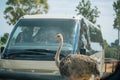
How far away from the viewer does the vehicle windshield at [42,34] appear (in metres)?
9.05

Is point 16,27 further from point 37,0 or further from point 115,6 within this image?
point 115,6

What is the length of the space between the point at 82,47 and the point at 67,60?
678 centimetres

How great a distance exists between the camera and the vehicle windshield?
905 cm

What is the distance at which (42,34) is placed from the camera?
9320 millimetres

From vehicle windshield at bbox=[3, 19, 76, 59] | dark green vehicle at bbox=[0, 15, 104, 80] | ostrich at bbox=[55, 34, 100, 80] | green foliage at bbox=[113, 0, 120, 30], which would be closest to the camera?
ostrich at bbox=[55, 34, 100, 80]

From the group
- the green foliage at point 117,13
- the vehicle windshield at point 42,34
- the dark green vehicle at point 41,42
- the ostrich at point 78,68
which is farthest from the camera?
the green foliage at point 117,13

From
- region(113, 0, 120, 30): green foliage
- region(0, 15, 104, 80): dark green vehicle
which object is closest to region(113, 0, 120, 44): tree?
region(113, 0, 120, 30): green foliage

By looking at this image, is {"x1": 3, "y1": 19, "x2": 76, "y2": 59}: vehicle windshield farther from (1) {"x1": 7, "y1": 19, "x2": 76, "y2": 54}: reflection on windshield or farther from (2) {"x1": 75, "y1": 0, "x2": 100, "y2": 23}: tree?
(2) {"x1": 75, "y1": 0, "x2": 100, "y2": 23}: tree

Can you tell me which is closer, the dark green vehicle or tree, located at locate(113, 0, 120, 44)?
the dark green vehicle

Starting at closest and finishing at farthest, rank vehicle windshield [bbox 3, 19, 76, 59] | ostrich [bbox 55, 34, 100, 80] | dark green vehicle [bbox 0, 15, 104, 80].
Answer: ostrich [bbox 55, 34, 100, 80] → dark green vehicle [bbox 0, 15, 104, 80] → vehicle windshield [bbox 3, 19, 76, 59]

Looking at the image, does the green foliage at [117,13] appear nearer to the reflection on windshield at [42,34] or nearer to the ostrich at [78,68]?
the reflection on windshield at [42,34]

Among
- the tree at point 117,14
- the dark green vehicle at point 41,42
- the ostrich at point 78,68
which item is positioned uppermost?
the ostrich at point 78,68

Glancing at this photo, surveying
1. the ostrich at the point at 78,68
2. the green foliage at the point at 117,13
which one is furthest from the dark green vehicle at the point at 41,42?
the green foliage at the point at 117,13

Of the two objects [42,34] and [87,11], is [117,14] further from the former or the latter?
[42,34]
